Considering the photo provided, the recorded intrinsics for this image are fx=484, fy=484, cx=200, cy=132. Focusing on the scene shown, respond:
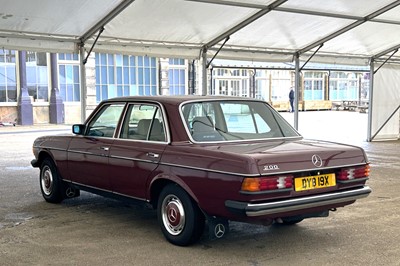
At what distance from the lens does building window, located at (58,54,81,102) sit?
26281 mm

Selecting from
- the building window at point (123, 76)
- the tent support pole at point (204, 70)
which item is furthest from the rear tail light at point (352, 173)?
the building window at point (123, 76)

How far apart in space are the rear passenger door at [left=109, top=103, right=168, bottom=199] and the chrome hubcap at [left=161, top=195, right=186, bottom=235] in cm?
35

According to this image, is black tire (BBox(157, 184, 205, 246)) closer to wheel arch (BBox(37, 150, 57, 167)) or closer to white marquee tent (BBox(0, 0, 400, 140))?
wheel arch (BBox(37, 150, 57, 167))

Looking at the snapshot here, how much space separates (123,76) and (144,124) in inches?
905

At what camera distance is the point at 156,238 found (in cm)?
531

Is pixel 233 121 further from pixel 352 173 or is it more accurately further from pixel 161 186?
pixel 352 173

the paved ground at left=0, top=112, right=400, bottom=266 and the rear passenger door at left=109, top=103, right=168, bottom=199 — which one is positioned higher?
the rear passenger door at left=109, top=103, right=168, bottom=199

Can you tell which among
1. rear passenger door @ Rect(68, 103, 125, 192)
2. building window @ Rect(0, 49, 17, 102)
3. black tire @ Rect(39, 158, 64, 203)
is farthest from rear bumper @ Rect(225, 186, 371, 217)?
building window @ Rect(0, 49, 17, 102)

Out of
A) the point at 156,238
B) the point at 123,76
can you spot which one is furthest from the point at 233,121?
the point at 123,76

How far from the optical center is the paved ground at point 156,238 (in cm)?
466

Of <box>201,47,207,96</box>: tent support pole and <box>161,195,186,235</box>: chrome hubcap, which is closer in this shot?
<box>161,195,186,235</box>: chrome hubcap

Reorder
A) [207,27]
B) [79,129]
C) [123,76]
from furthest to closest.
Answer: [123,76] < [207,27] < [79,129]

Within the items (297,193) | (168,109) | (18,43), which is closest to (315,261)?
(297,193)

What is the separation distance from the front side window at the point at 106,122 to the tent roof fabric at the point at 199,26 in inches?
124
